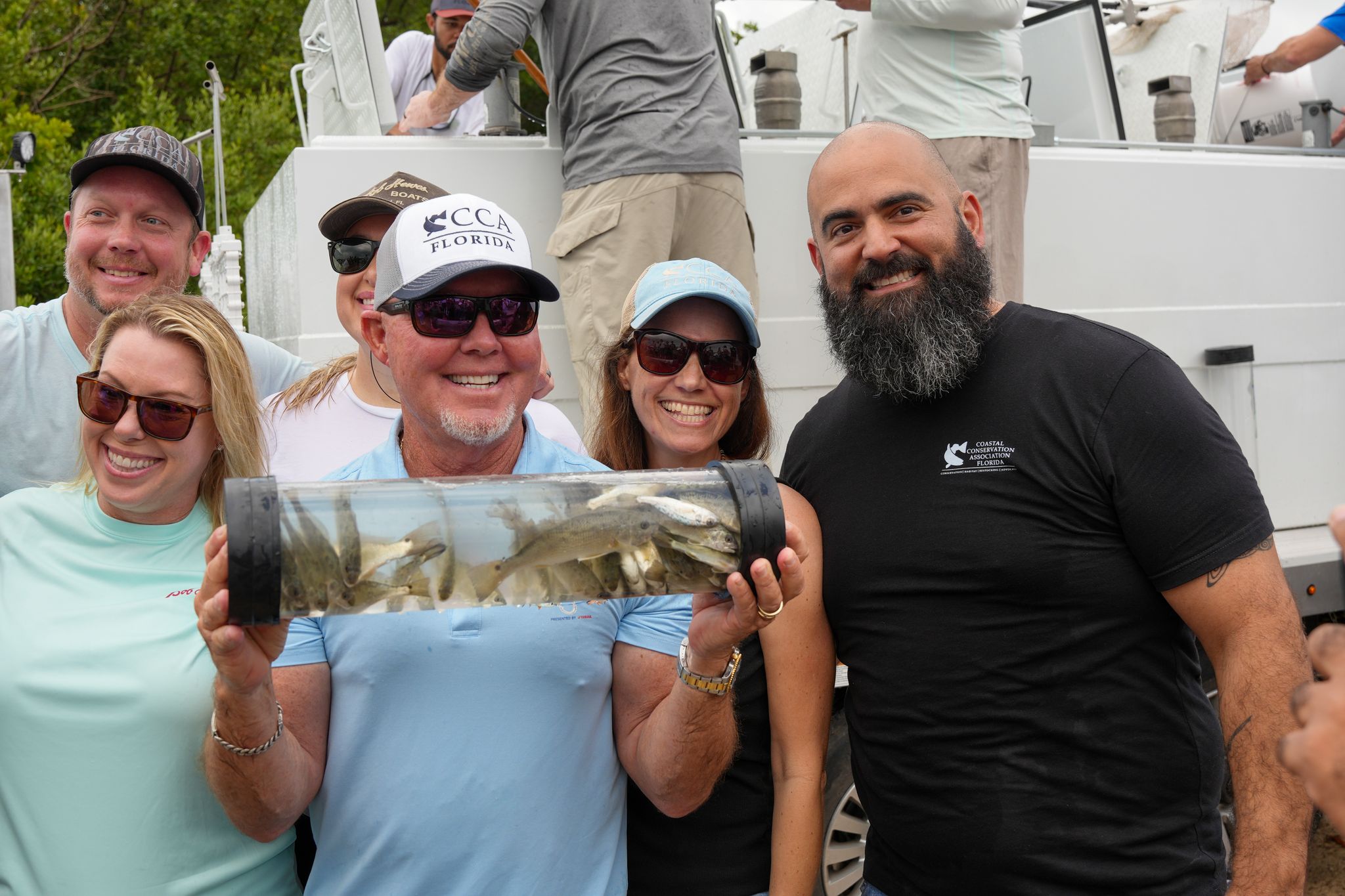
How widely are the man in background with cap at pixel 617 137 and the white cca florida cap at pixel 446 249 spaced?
145cm

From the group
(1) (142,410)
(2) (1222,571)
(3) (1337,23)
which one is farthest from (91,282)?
(3) (1337,23)

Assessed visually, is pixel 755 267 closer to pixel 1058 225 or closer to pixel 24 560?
pixel 1058 225

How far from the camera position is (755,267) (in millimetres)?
4035

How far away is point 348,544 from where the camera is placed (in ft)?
4.85

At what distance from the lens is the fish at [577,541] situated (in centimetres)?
152

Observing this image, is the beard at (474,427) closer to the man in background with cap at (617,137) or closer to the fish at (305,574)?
the fish at (305,574)

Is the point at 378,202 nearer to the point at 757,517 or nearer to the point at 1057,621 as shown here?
the point at 757,517

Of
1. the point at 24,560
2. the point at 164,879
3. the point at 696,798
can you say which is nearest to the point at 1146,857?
the point at 696,798

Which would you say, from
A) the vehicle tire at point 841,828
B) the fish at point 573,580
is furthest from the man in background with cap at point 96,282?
the vehicle tire at point 841,828

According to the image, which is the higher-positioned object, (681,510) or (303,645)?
(681,510)

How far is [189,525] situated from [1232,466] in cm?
181

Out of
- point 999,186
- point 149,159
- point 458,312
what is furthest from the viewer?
point 999,186

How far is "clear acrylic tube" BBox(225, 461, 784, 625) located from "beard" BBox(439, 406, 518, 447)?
12.7 inches

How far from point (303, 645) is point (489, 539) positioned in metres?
0.51
